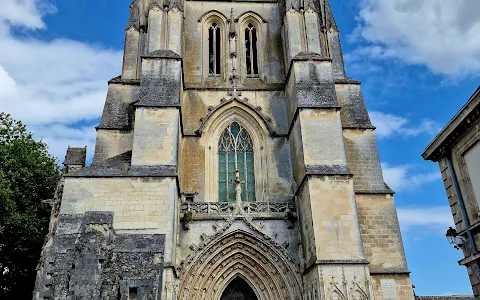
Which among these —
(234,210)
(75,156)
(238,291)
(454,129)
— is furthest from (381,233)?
(75,156)

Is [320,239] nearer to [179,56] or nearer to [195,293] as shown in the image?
[195,293]

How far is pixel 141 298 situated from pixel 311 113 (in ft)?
25.5

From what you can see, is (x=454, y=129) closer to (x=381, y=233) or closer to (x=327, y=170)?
(x=327, y=170)

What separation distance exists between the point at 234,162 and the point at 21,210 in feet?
33.9

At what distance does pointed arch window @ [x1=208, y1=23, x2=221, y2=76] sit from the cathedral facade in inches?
2.3

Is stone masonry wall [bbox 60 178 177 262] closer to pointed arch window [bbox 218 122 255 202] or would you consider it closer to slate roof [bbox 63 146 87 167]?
pointed arch window [bbox 218 122 255 202]

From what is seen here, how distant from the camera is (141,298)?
10180mm

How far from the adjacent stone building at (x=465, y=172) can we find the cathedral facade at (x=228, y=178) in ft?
10.4

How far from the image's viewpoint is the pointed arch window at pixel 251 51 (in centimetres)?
1758

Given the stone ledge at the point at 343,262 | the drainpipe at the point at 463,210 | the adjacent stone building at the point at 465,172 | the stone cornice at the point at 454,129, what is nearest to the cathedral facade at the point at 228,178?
the stone ledge at the point at 343,262

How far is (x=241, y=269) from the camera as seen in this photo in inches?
541

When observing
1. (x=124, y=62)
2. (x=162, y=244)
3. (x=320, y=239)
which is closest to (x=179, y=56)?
(x=124, y=62)

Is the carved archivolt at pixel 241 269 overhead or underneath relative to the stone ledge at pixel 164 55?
underneath

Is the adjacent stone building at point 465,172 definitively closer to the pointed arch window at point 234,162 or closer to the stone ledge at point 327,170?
the stone ledge at point 327,170
